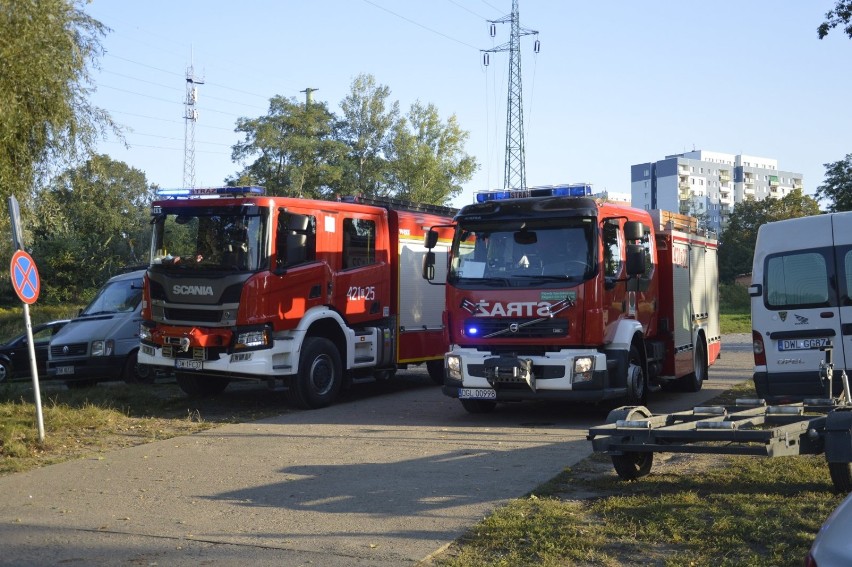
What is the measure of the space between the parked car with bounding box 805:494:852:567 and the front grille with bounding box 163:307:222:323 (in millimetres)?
11153

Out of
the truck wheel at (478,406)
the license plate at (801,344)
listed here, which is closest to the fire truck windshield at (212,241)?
the truck wheel at (478,406)

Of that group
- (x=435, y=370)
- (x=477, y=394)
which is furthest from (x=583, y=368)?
(x=435, y=370)

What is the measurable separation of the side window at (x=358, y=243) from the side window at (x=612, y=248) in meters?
4.42

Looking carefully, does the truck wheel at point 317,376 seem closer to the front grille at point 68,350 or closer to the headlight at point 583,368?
the headlight at point 583,368

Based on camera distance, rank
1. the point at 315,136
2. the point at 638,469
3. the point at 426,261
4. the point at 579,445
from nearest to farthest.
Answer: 1. the point at 638,469
2. the point at 579,445
3. the point at 426,261
4. the point at 315,136

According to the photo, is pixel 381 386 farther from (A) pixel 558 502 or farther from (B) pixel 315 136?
(B) pixel 315 136

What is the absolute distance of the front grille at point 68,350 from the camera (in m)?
17.9

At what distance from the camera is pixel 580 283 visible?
12.4 metres

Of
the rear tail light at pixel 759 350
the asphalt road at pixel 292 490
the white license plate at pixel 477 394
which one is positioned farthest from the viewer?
the white license plate at pixel 477 394

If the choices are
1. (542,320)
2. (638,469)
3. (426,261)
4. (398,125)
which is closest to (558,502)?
(638,469)

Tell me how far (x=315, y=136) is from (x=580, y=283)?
1871 inches

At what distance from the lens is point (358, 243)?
1571 cm

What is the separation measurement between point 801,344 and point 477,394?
4083 millimetres

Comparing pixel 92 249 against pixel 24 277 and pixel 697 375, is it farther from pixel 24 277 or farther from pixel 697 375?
pixel 24 277
